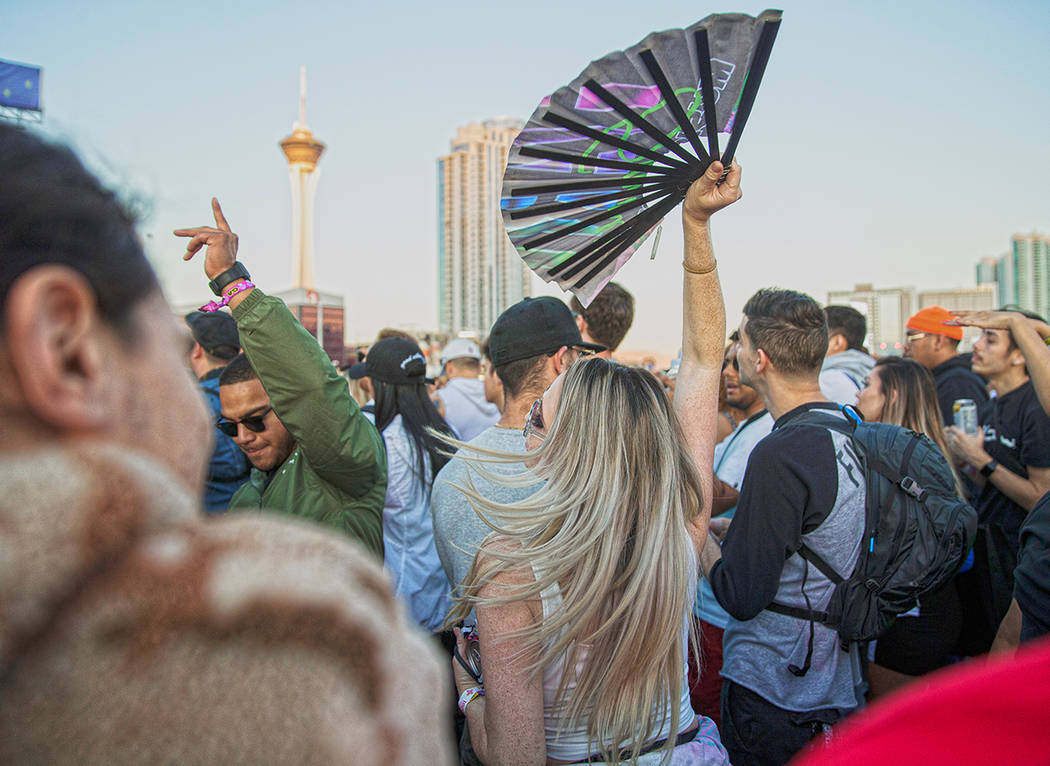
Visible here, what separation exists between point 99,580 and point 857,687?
9.24ft

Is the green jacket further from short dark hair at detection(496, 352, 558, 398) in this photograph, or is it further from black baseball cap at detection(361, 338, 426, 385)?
black baseball cap at detection(361, 338, 426, 385)

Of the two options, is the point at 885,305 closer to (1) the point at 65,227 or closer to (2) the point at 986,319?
(2) the point at 986,319

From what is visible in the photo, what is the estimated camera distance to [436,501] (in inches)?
106

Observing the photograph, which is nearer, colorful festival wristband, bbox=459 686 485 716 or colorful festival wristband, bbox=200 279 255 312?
colorful festival wristband, bbox=459 686 485 716

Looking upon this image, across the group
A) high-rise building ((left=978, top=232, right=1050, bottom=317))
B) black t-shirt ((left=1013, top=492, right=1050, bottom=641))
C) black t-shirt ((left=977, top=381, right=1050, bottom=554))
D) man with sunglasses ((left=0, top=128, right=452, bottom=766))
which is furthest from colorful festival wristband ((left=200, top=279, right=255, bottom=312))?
high-rise building ((left=978, top=232, right=1050, bottom=317))

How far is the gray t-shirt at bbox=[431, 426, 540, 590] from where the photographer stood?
253 cm

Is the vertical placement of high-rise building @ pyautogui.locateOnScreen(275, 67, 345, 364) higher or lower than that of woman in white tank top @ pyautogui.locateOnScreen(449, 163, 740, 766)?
higher

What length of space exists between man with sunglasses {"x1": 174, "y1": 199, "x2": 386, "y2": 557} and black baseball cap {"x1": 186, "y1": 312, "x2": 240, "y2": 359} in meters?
1.43

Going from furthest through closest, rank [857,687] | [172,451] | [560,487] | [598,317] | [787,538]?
[598,317] < [857,687] < [787,538] < [560,487] < [172,451]

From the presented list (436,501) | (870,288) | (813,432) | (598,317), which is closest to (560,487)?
(436,501)

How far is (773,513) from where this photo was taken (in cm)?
237

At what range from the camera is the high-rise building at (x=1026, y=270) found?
4888 centimetres

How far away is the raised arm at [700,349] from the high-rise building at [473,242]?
300ft

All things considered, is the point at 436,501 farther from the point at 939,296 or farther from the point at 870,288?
the point at 939,296
